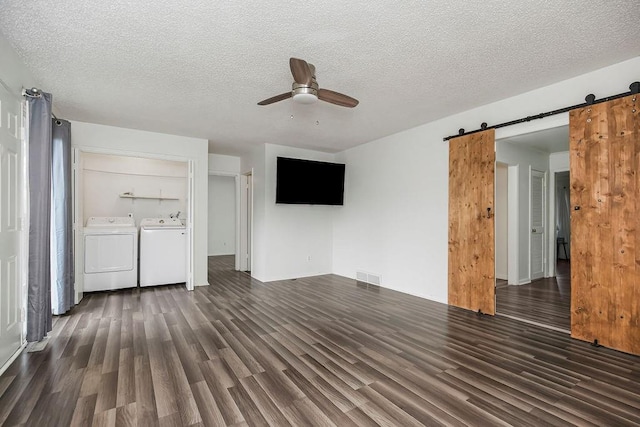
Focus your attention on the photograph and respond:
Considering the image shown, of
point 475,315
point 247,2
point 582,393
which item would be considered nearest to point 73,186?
point 247,2

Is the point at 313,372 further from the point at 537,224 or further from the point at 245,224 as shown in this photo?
the point at 537,224

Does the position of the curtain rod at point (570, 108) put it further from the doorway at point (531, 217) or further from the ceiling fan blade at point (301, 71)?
the ceiling fan blade at point (301, 71)

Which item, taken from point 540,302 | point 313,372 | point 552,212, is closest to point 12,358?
point 313,372

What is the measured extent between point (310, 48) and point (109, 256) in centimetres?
466

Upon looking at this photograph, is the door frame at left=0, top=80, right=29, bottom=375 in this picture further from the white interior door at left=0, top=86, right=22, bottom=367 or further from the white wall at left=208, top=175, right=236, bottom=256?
the white wall at left=208, top=175, right=236, bottom=256

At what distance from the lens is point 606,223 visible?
9.32 ft

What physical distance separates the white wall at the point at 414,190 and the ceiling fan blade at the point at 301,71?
259 cm

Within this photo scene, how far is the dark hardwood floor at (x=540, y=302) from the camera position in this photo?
3.64 meters

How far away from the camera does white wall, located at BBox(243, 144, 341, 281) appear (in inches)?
229

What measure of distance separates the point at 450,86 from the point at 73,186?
205 inches

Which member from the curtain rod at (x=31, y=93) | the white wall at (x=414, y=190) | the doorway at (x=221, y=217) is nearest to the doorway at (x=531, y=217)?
the white wall at (x=414, y=190)

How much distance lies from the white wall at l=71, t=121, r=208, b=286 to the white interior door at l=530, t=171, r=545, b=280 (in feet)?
20.3

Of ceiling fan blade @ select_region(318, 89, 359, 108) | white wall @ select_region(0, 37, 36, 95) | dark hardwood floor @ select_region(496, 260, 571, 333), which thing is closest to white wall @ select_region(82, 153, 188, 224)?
white wall @ select_region(0, 37, 36, 95)

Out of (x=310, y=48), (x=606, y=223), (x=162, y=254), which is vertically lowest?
(x=162, y=254)
